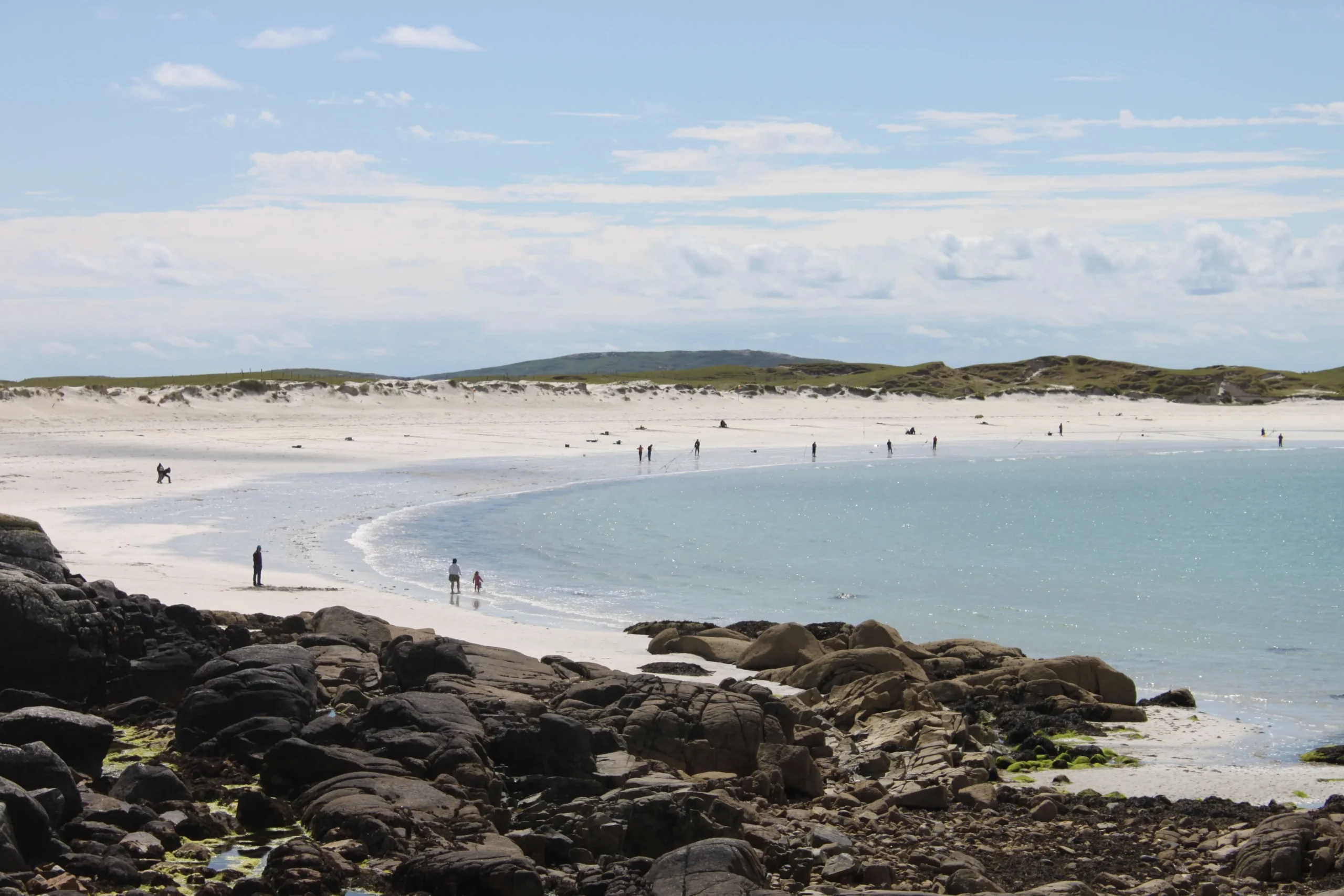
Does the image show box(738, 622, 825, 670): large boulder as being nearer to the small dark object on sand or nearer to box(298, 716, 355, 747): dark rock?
the small dark object on sand

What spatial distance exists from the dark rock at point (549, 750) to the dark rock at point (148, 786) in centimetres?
330

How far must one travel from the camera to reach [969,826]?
44.2 feet

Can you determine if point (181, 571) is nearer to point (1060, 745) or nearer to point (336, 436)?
point (1060, 745)

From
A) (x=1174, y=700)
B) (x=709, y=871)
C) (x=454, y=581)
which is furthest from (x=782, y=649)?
(x=709, y=871)

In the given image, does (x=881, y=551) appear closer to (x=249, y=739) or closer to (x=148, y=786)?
(x=249, y=739)

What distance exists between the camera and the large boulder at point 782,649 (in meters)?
21.6

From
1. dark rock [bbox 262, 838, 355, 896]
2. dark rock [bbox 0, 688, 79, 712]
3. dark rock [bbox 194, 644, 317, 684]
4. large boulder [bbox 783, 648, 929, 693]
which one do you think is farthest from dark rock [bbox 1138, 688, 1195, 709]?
dark rock [bbox 0, 688, 79, 712]

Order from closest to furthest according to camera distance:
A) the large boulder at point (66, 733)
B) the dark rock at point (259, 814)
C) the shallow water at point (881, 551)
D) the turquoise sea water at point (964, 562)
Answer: the dark rock at point (259, 814) → the large boulder at point (66, 733) → the turquoise sea water at point (964, 562) → the shallow water at point (881, 551)

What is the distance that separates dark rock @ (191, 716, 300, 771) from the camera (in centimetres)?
1416

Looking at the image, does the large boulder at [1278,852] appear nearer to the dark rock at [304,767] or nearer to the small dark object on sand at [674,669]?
the dark rock at [304,767]

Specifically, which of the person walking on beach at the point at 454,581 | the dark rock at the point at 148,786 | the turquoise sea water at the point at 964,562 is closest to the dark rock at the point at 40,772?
the dark rock at the point at 148,786

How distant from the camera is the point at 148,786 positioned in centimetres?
1258

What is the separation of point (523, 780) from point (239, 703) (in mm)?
3811

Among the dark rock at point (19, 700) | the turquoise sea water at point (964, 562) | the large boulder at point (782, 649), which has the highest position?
the dark rock at point (19, 700)
